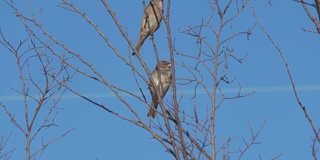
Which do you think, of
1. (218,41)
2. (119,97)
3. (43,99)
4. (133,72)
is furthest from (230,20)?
(43,99)

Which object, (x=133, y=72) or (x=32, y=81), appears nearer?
(x=133, y=72)

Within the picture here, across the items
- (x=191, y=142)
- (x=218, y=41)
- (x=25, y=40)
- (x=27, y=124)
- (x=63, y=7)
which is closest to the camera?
(x=191, y=142)

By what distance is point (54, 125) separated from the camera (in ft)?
17.6

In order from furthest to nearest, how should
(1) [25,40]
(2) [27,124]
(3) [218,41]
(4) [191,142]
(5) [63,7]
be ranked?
(1) [25,40], (2) [27,124], (3) [218,41], (5) [63,7], (4) [191,142]

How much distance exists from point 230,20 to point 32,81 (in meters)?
2.06

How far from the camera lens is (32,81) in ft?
17.4

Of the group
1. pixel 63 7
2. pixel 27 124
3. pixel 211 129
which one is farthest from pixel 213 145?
pixel 27 124

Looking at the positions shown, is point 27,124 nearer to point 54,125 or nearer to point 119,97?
point 54,125

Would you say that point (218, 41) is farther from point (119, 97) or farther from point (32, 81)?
point (32, 81)

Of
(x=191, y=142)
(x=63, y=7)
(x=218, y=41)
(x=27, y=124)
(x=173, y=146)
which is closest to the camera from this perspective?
(x=173, y=146)

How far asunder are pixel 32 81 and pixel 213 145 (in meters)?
2.45

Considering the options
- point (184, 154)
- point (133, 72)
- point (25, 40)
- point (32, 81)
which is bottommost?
point (184, 154)

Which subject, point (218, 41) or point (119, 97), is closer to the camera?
point (119, 97)

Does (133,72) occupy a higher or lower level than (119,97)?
higher
